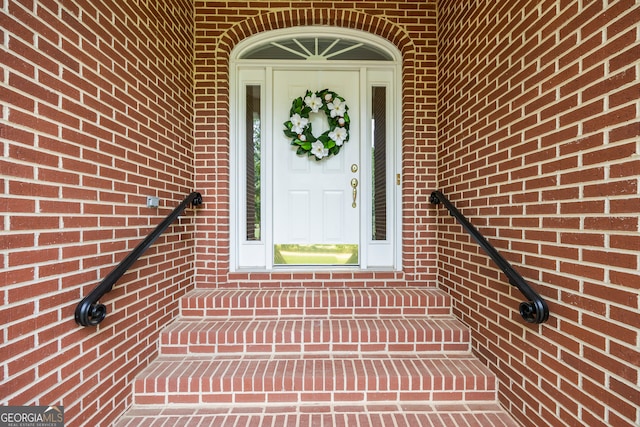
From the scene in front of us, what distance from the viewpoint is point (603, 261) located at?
109 cm

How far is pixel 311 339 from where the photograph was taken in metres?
1.99

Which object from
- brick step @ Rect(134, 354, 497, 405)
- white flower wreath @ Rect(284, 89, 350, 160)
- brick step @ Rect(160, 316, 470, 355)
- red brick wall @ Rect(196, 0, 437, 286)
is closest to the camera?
brick step @ Rect(134, 354, 497, 405)

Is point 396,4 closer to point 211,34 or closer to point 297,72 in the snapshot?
point 297,72

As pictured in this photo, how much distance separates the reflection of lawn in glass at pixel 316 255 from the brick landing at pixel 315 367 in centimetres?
51

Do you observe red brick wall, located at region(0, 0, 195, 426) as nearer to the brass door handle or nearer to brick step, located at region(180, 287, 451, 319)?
brick step, located at region(180, 287, 451, 319)

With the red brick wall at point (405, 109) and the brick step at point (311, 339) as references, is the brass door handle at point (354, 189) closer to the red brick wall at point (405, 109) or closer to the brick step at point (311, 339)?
the red brick wall at point (405, 109)

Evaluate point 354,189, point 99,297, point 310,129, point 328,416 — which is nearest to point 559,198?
point 328,416

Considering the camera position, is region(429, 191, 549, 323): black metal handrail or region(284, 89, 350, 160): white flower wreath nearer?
region(429, 191, 549, 323): black metal handrail

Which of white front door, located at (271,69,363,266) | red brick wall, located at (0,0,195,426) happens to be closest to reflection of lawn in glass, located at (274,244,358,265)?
white front door, located at (271,69,363,266)

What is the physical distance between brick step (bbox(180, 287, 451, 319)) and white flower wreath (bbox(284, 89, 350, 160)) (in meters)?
1.22

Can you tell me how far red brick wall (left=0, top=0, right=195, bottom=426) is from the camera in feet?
3.53

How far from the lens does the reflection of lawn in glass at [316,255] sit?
2.75 m

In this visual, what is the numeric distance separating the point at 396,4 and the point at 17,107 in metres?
2.68

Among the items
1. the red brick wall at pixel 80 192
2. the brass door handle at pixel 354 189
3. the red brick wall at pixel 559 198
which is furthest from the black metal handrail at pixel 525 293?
the red brick wall at pixel 80 192
